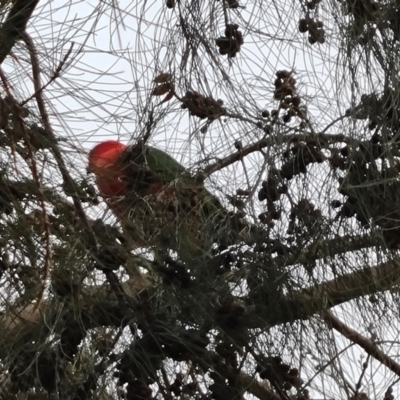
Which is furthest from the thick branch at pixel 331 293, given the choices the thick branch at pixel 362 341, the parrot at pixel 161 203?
the parrot at pixel 161 203

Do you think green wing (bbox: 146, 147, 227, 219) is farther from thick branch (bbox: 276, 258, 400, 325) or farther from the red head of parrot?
thick branch (bbox: 276, 258, 400, 325)

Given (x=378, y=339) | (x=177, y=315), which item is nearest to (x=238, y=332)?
(x=177, y=315)

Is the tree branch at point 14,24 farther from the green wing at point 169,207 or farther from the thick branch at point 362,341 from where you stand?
the thick branch at point 362,341

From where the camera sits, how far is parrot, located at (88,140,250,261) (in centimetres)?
147

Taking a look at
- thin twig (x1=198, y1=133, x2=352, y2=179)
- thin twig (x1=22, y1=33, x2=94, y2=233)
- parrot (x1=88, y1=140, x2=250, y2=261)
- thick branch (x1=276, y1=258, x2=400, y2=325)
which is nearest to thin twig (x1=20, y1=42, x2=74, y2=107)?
thin twig (x1=22, y1=33, x2=94, y2=233)

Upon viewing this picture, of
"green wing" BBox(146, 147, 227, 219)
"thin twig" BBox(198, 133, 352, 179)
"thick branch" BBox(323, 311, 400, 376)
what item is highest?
"thin twig" BBox(198, 133, 352, 179)

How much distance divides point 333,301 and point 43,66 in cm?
55

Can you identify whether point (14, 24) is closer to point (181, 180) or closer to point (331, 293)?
point (181, 180)

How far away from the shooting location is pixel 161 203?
155cm

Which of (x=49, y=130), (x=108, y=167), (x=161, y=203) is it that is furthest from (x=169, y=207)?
(x=49, y=130)

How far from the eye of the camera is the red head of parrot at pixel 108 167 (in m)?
1.44

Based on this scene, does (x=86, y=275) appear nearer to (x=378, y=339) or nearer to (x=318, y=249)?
(x=318, y=249)

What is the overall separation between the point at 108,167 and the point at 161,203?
108 millimetres

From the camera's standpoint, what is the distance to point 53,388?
4.47 feet
